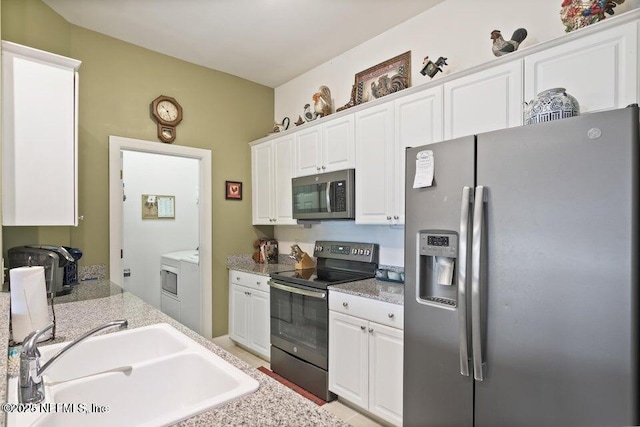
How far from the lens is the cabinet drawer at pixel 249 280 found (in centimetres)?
310

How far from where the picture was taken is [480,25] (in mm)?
2299

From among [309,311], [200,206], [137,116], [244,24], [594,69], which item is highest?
[244,24]

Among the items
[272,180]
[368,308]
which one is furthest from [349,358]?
[272,180]

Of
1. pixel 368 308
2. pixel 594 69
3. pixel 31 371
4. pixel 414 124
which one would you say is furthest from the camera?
pixel 414 124

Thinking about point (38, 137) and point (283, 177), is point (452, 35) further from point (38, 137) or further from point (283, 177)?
point (38, 137)

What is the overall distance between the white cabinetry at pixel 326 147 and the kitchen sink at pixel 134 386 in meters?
1.92

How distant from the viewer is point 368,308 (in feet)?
7.18

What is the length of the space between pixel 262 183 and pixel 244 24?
1557 mm

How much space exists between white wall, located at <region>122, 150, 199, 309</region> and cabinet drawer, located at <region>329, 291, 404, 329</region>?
306 cm

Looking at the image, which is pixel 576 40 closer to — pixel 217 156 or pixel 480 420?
pixel 480 420

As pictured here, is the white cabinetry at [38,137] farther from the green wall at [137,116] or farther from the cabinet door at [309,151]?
the cabinet door at [309,151]

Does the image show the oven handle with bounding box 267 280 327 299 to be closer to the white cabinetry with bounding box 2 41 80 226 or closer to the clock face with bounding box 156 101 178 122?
the white cabinetry with bounding box 2 41 80 226

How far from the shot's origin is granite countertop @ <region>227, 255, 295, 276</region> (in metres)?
3.26

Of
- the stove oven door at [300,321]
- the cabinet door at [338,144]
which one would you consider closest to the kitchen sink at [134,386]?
the stove oven door at [300,321]
